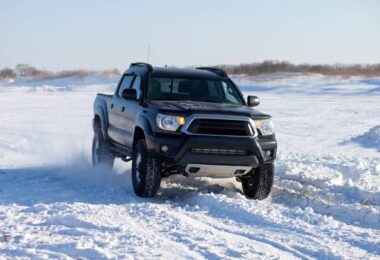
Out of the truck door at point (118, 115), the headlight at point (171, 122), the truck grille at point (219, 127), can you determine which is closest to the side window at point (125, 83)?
the truck door at point (118, 115)

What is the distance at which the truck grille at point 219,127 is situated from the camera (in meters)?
7.50

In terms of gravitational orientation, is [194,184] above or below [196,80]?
below

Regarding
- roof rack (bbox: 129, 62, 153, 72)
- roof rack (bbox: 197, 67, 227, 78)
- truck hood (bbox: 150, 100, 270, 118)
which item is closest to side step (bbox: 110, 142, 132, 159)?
truck hood (bbox: 150, 100, 270, 118)

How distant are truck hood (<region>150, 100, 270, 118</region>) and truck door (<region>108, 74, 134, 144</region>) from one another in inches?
43.3

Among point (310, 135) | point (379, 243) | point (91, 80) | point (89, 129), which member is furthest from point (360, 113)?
point (91, 80)

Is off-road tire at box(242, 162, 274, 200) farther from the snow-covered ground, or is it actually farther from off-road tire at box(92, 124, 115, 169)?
off-road tire at box(92, 124, 115, 169)

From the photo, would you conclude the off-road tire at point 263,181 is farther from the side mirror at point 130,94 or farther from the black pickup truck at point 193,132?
the side mirror at point 130,94

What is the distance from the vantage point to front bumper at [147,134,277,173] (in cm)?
744

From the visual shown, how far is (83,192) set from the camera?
830 centimetres

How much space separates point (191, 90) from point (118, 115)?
54.4 inches

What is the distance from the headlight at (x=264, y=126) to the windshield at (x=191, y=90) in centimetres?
99

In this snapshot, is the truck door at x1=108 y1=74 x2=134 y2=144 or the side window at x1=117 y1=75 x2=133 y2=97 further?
the side window at x1=117 y1=75 x2=133 y2=97

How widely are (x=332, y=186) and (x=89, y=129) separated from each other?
384 inches

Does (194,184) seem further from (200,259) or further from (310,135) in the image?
(310,135)
